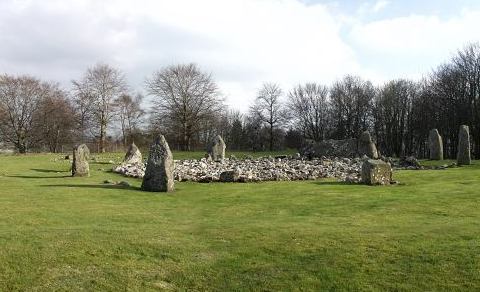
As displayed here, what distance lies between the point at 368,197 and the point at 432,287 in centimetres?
880

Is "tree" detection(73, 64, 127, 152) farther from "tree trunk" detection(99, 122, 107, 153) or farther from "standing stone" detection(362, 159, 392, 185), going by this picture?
"standing stone" detection(362, 159, 392, 185)

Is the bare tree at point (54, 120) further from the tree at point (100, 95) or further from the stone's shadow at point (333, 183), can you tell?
the stone's shadow at point (333, 183)

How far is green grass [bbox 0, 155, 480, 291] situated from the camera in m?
8.99

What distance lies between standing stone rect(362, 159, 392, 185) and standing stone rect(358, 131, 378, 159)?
53.6 feet

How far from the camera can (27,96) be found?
59.4 metres

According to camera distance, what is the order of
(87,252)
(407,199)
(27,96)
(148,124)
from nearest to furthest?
(87,252) < (407,199) < (27,96) < (148,124)

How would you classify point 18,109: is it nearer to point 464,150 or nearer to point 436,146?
point 436,146

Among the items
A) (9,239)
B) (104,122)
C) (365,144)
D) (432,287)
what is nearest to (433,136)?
(365,144)

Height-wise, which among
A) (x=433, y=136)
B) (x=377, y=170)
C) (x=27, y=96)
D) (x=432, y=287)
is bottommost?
(x=432, y=287)

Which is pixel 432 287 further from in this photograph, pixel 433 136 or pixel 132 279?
pixel 433 136

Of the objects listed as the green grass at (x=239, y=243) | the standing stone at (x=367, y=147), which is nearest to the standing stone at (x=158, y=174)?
the green grass at (x=239, y=243)

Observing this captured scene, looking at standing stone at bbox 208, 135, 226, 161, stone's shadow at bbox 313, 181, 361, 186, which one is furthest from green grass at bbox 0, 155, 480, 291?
standing stone at bbox 208, 135, 226, 161

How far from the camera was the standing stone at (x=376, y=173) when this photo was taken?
21.5m

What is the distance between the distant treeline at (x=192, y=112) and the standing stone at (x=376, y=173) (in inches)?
1386
